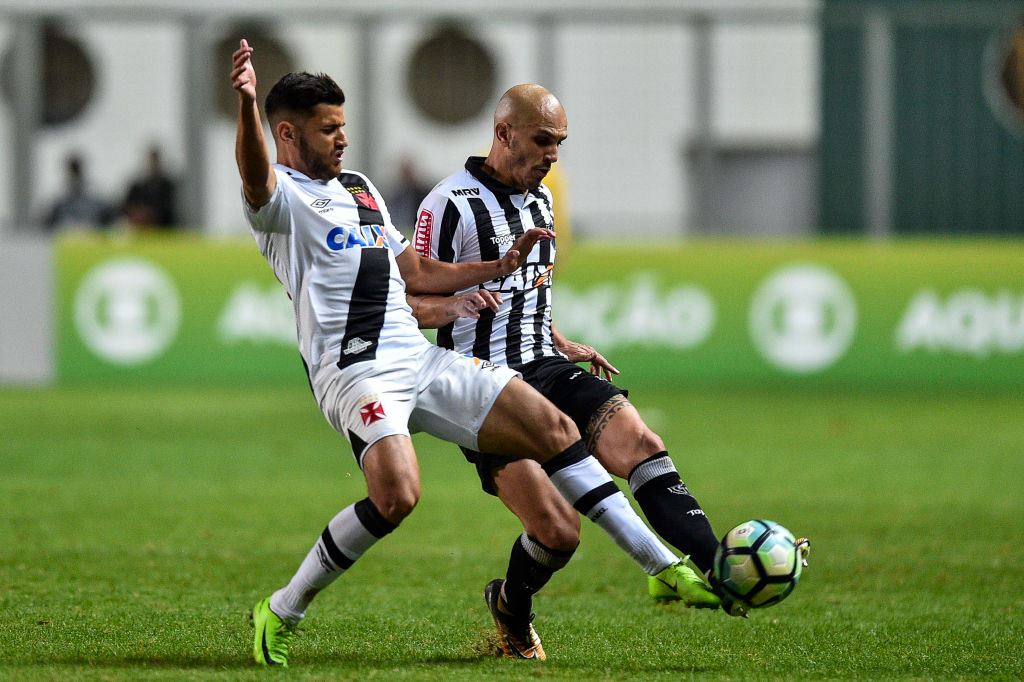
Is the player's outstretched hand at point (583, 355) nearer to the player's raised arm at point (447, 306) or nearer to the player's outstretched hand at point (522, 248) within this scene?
the player's raised arm at point (447, 306)

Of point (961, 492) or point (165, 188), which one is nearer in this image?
point (961, 492)

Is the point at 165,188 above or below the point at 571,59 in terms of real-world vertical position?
below

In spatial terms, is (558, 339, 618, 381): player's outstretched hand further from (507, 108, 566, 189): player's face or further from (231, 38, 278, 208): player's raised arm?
(231, 38, 278, 208): player's raised arm

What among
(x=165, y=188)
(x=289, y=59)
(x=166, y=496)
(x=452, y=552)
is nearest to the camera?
(x=452, y=552)

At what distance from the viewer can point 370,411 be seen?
225 inches

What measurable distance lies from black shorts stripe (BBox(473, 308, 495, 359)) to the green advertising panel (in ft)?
33.1

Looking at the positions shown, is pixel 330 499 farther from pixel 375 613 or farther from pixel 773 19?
pixel 773 19

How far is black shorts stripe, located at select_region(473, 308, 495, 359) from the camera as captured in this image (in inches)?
254

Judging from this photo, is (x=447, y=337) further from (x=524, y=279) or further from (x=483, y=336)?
(x=524, y=279)

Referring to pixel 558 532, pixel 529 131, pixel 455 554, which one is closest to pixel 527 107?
pixel 529 131

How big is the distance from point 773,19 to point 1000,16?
103 inches

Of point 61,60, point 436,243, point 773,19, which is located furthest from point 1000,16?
point 436,243

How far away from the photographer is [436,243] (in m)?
6.48

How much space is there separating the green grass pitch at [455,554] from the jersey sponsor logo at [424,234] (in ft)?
4.92
